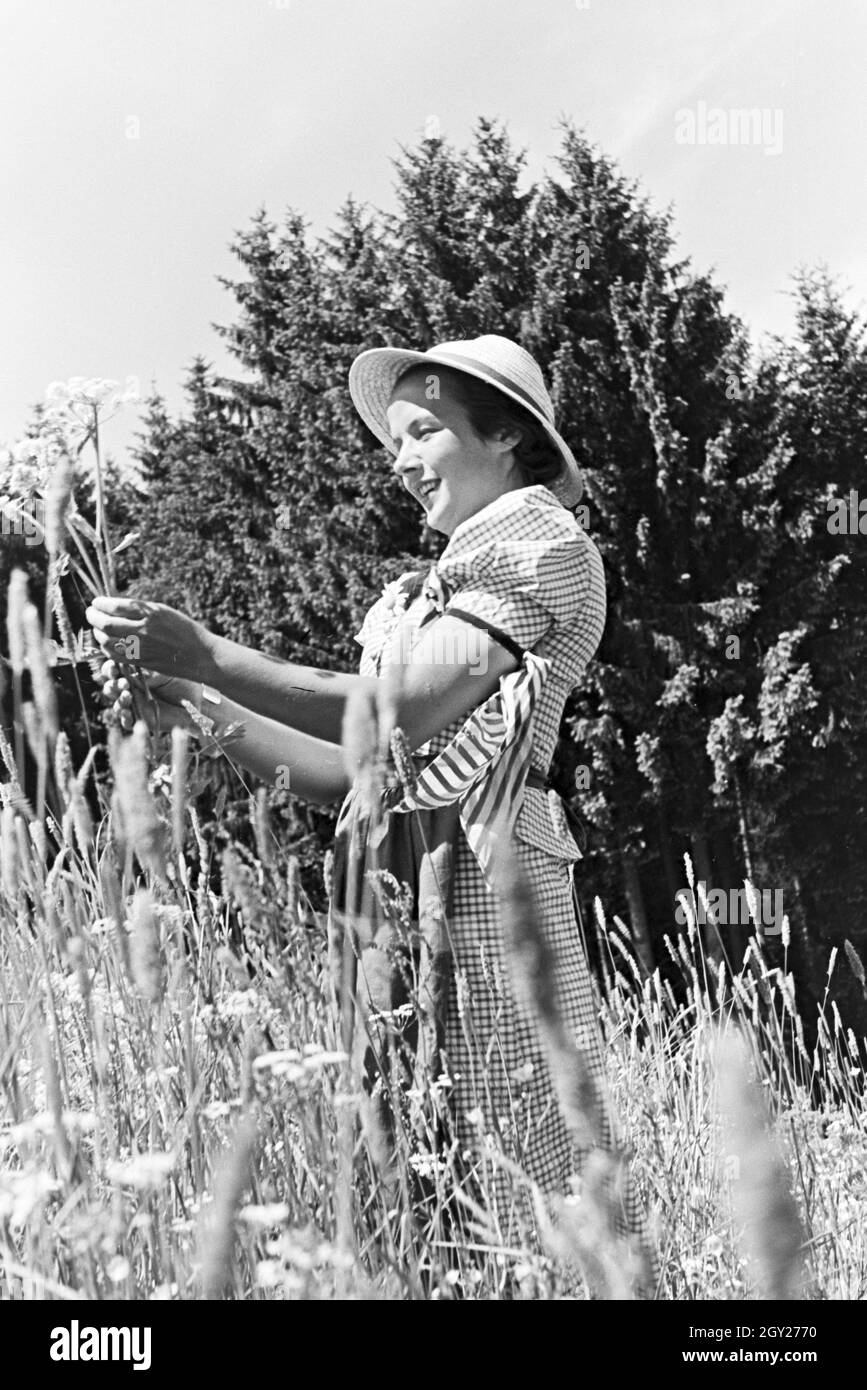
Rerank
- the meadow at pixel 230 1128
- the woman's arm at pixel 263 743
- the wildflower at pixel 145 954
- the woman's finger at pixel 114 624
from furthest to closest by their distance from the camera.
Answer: the woman's arm at pixel 263 743, the woman's finger at pixel 114 624, the wildflower at pixel 145 954, the meadow at pixel 230 1128

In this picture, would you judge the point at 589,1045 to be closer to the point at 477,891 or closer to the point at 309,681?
the point at 477,891

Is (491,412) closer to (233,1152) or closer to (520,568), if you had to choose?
(520,568)

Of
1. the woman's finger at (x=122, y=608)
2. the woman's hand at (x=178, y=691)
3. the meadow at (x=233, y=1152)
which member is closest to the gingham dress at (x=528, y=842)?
the meadow at (x=233, y=1152)

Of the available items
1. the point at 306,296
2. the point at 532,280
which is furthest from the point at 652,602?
the point at 306,296

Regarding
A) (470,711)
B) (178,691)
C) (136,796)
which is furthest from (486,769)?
(136,796)

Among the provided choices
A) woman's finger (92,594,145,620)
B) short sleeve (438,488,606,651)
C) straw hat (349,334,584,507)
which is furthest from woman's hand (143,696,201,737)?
straw hat (349,334,584,507)

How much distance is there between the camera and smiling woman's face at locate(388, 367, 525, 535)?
5.72 ft

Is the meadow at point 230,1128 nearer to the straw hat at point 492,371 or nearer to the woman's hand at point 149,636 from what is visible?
the woman's hand at point 149,636

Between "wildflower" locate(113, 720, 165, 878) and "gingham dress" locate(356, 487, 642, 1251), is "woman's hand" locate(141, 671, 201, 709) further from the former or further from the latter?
"wildflower" locate(113, 720, 165, 878)

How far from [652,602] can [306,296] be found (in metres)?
6.81

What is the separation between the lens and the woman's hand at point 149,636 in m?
1.28

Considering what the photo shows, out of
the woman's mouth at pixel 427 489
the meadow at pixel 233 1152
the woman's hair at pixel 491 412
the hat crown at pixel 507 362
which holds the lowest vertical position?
the meadow at pixel 233 1152

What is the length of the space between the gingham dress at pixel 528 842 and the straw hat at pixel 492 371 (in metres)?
0.17
